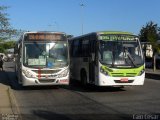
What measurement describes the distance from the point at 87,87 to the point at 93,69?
273 centimetres

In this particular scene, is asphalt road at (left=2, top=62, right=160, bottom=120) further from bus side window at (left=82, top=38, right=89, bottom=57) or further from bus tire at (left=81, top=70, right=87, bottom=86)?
bus side window at (left=82, top=38, right=89, bottom=57)

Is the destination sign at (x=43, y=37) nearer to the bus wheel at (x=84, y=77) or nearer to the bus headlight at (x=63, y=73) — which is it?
the bus headlight at (x=63, y=73)

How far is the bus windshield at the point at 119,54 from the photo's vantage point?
59.6 ft

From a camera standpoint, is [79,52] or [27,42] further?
[79,52]

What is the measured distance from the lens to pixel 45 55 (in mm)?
19922

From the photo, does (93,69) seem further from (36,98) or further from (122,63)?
(36,98)

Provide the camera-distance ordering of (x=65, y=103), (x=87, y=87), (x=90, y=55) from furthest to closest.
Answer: (x=87, y=87) → (x=90, y=55) → (x=65, y=103)

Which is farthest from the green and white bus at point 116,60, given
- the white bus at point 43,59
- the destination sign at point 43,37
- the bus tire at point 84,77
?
the destination sign at point 43,37

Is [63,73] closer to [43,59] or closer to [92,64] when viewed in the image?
[43,59]

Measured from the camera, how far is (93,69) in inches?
742

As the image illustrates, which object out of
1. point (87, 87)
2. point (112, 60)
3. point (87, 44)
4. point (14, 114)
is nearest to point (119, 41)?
point (112, 60)

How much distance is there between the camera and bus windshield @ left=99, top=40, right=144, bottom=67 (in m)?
18.2

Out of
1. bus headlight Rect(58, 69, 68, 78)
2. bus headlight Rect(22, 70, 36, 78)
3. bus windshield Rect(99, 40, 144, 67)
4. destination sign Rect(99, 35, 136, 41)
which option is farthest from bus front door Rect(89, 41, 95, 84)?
bus headlight Rect(22, 70, 36, 78)

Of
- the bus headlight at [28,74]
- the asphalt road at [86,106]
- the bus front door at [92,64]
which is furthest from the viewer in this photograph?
the bus headlight at [28,74]
